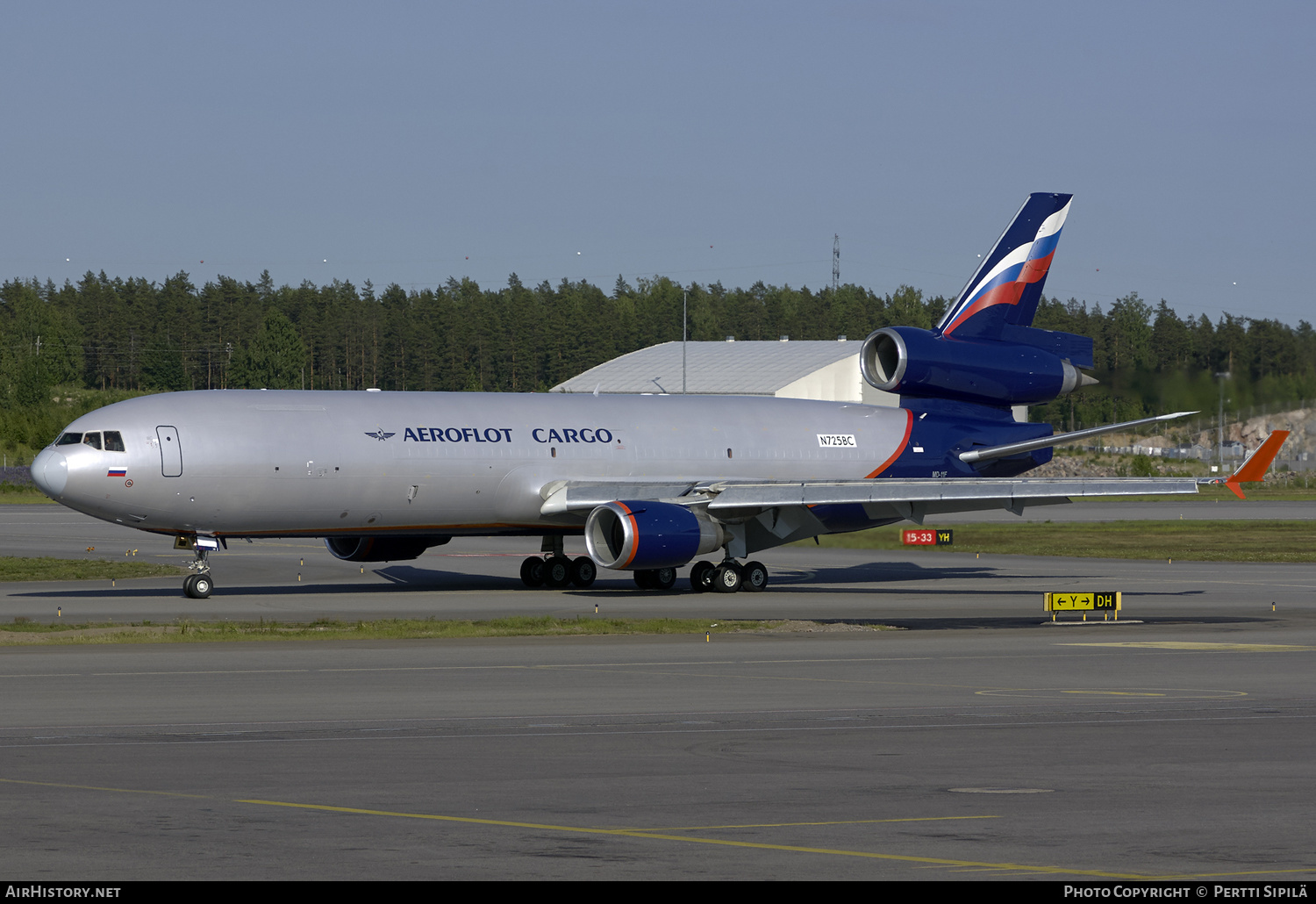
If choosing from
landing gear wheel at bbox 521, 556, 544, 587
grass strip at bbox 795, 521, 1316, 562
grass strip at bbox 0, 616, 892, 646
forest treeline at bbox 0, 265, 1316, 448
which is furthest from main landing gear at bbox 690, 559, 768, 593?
forest treeline at bbox 0, 265, 1316, 448

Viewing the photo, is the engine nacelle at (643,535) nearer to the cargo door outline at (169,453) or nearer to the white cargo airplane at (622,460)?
the white cargo airplane at (622,460)

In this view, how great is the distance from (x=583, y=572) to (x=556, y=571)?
2.44 ft

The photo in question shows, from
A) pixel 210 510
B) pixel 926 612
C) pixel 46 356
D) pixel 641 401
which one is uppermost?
pixel 46 356

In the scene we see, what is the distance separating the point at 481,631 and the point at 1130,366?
27024 millimetres

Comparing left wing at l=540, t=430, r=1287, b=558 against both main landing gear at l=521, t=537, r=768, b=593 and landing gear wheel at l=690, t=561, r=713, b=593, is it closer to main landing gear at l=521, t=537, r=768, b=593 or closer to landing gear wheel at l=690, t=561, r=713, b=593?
main landing gear at l=521, t=537, r=768, b=593

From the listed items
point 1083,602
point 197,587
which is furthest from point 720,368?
point 1083,602

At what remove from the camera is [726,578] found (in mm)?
39031

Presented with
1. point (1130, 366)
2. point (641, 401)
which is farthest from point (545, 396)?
point (1130, 366)

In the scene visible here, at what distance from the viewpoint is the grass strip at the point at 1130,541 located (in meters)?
52.0

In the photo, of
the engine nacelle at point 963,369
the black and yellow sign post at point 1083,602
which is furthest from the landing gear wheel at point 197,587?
the engine nacelle at point 963,369

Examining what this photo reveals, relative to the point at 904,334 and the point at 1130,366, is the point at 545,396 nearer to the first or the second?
the point at 904,334

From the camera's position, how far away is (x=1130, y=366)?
47.8 metres

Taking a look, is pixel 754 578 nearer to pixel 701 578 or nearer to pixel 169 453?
pixel 701 578

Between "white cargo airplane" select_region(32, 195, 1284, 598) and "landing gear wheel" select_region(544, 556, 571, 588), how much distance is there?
46 mm
